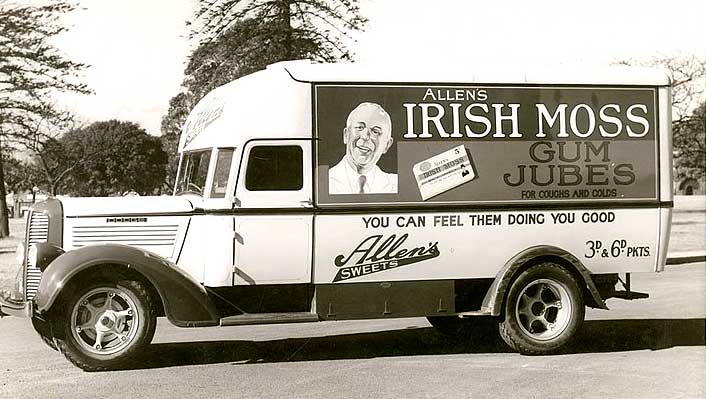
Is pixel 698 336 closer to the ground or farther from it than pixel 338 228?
closer to the ground

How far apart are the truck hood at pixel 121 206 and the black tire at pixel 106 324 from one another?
706mm

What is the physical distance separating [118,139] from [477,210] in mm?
48137

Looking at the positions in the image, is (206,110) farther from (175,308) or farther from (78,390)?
(78,390)

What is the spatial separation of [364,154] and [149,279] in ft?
7.40

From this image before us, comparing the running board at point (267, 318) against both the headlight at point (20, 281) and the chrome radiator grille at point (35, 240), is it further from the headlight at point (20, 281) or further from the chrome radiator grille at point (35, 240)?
the headlight at point (20, 281)

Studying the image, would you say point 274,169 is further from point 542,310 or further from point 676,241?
point 676,241

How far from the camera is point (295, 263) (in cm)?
844

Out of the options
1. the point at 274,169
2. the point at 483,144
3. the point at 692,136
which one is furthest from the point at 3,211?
the point at 692,136

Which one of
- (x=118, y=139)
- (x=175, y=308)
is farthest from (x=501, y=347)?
(x=118, y=139)

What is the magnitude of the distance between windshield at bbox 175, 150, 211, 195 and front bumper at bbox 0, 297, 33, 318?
188 cm

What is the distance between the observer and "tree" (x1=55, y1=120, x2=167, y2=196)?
4994 cm

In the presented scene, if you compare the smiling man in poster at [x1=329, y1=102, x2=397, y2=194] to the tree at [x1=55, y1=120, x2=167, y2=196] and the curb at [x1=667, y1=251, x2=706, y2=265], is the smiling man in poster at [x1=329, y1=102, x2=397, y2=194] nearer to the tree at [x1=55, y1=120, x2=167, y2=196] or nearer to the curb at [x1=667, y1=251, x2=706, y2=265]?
the curb at [x1=667, y1=251, x2=706, y2=265]

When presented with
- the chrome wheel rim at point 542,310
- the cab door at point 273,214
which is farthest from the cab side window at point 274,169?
the chrome wheel rim at point 542,310

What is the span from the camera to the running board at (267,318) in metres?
8.27
